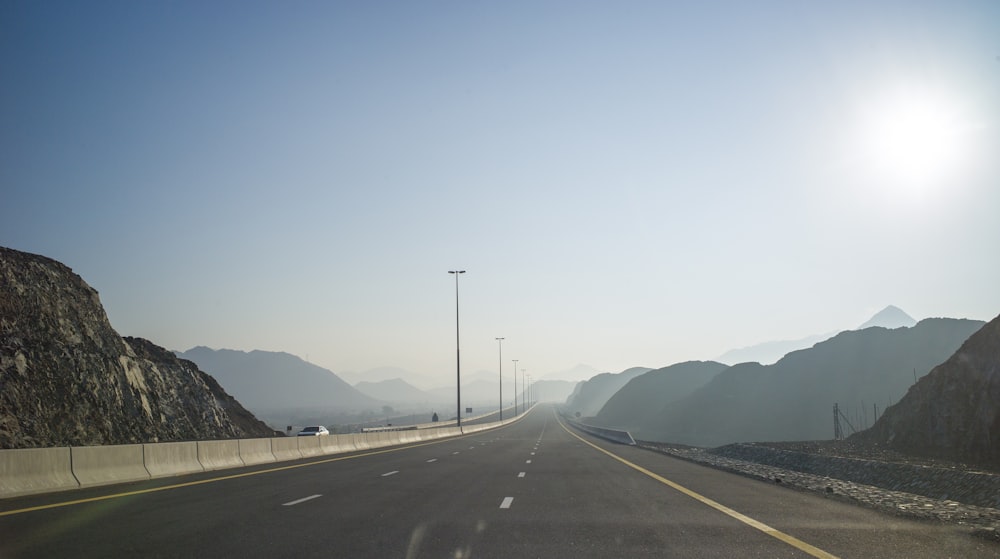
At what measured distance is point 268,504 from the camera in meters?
14.1

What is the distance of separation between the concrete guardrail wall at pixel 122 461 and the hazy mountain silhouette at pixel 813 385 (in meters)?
99.6

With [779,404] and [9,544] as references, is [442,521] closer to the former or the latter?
[9,544]

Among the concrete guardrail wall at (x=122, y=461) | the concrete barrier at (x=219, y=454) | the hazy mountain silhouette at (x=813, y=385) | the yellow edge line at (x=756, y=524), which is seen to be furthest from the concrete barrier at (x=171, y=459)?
the hazy mountain silhouette at (x=813, y=385)

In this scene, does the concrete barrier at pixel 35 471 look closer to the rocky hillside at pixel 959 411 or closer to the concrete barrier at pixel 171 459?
the concrete barrier at pixel 171 459

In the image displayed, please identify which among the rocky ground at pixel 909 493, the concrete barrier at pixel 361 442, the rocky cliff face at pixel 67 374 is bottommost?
the rocky ground at pixel 909 493

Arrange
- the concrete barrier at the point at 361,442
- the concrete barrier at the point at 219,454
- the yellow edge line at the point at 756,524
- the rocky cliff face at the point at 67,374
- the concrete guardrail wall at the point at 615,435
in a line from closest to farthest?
1. the yellow edge line at the point at 756,524
2. the concrete barrier at the point at 219,454
3. the rocky cliff face at the point at 67,374
4. the concrete barrier at the point at 361,442
5. the concrete guardrail wall at the point at 615,435

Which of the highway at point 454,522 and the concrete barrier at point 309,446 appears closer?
the highway at point 454,522

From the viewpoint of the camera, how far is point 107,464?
1847 centimetres

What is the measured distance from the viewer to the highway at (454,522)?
30.5 feet

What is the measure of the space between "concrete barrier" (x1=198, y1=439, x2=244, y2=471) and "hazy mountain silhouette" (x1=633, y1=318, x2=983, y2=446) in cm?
10157

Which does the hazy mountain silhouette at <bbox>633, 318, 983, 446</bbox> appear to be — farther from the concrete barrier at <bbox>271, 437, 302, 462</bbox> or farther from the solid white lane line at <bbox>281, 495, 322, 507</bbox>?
the solid white lane line at <bbox>281, 495, 322, 507</bbox>

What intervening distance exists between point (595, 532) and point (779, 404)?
139 meters

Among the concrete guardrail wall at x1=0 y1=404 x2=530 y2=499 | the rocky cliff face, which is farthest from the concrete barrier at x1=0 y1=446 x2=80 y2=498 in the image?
the rocky cliff face

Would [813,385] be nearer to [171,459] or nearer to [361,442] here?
[361,442]
